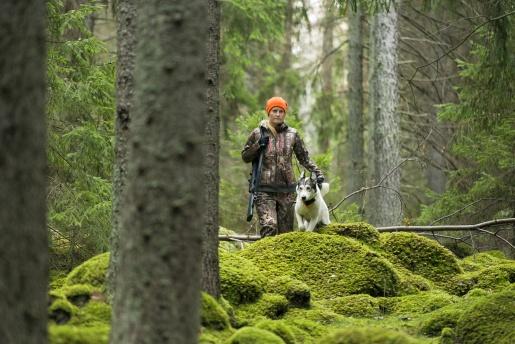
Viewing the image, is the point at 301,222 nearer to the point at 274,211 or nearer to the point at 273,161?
the point at 274,211

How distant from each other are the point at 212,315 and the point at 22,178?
10.2ft

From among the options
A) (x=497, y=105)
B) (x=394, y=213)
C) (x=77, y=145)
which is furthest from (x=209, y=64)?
(x=394, y=213)

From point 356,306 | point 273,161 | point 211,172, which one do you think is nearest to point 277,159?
point 273,161

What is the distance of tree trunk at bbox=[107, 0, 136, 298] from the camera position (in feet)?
21.4

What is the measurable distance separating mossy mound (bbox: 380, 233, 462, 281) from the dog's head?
1.28 meters

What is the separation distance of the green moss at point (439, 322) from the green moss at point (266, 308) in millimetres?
1469

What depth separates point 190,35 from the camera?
499 cm

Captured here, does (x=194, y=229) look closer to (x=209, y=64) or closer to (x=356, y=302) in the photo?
(x=209, y=64)

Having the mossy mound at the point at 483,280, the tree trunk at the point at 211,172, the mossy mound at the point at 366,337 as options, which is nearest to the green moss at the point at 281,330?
the tree trunk at the point at 211,172

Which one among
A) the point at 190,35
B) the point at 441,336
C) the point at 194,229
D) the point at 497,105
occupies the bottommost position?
the point at 441,336

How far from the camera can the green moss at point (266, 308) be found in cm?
841

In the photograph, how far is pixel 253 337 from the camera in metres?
6.55

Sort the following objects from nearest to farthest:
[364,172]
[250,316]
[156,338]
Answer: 1. [156,338]
2. [250,316]
3. [364,172]

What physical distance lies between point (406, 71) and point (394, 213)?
27.4 feet
